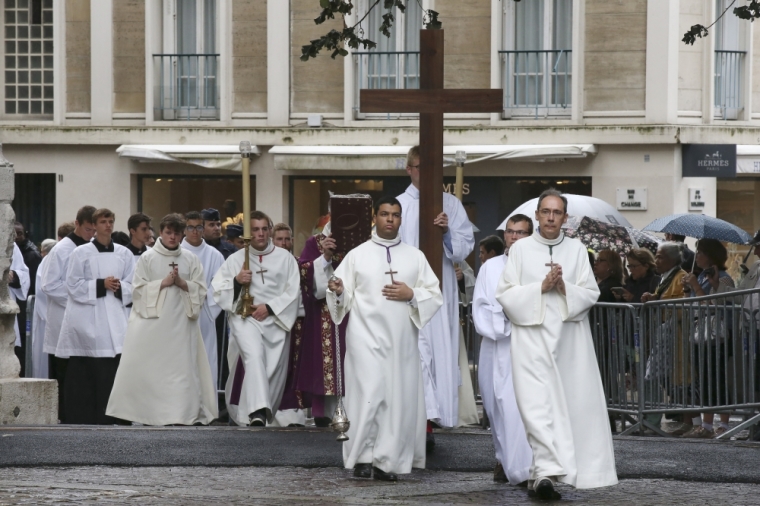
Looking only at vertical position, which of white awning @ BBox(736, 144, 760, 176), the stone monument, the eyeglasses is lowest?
the stone monument

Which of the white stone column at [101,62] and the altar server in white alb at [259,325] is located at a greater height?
the white stone column at [101,62]

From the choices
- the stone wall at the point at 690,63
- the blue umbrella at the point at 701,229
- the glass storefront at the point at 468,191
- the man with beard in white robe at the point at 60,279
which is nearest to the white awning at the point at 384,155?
the glass storefront at the point at 468,191

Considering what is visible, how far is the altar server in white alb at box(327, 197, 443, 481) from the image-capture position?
10133mm

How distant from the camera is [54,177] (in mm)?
25234

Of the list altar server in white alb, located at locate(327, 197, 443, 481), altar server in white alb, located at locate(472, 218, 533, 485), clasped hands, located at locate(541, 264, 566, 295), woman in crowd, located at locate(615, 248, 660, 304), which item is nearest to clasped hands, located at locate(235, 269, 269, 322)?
altar server in white alb, located at locate(327, 197, 443, 481)

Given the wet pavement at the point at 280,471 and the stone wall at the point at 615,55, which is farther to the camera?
the stone wall at the point at 615,55

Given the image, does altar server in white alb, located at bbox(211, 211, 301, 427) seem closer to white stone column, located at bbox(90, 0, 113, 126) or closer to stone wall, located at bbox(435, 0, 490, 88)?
stone wall, located at bbox(435, 0, 490, 88)

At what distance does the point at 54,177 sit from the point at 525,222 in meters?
15.7

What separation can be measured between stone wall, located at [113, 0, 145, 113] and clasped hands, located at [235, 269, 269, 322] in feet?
39.8

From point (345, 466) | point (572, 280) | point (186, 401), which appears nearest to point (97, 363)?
point (186, 401)

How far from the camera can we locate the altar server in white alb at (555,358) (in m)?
9.37

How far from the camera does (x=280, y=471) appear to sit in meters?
10.3

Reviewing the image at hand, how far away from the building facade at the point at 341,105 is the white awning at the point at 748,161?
1.1 inches

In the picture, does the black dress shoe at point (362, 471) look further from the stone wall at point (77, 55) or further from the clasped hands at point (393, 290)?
the stone wall at point (77, 55)
